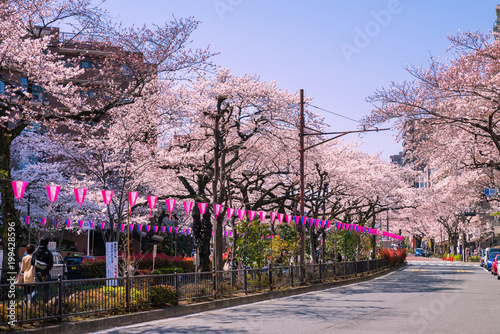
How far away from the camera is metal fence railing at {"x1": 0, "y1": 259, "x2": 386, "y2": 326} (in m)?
10.8

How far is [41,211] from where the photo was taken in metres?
40.8

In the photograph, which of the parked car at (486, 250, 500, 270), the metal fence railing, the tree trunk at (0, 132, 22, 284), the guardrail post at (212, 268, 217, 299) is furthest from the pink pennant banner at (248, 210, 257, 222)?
the parked car at (486, 250, 500, 270)

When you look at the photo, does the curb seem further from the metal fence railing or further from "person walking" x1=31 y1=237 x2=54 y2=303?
"person walking" x1=31 y1=237 x2=54 y2=303

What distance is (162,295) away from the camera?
596 inches

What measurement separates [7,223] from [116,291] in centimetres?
406

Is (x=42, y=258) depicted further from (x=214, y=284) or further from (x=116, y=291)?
(x=214, y=284)

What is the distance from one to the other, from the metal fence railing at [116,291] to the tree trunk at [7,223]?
8.22 ft

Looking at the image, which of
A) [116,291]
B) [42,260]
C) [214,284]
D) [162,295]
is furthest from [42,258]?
[214,284]

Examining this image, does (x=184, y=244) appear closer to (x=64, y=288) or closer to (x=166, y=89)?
(x=166, y=89)

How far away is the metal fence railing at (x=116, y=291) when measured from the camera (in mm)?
10820

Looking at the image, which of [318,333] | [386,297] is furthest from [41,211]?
[318,333]

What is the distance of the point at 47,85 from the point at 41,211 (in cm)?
2599

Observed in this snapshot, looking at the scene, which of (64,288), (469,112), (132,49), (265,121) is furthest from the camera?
(265,121)

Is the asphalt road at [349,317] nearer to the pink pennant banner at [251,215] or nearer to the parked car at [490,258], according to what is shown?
the pink pennant banner at [251,215]
